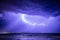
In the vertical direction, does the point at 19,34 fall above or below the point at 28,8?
below

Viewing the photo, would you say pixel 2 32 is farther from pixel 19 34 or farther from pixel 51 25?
pixel 51 25

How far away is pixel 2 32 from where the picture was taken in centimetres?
308

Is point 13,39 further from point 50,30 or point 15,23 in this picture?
point 50,30

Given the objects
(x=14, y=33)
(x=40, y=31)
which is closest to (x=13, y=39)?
(x=14, y=33)

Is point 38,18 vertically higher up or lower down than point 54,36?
higher up

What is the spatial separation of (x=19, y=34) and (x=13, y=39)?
108 millimetres

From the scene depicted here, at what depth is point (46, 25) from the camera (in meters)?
3.08

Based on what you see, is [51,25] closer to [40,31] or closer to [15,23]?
[40,31]

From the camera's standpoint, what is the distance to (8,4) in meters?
3.10

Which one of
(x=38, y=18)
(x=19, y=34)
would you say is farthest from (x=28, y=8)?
(x=19, y=34)

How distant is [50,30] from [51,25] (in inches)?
2.8

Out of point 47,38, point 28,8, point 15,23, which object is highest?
point 28,8

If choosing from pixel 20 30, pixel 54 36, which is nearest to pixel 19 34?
pixel 20 30

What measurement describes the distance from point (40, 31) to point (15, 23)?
367 mm
